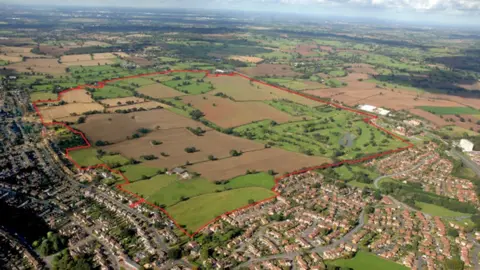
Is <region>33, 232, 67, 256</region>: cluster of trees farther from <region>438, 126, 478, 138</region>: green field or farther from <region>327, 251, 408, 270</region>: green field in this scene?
<region>438, 126, 478, 138</region>: green field

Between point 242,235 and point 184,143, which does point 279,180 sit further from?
point 184,143

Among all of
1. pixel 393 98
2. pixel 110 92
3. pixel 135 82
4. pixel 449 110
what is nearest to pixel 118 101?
pixel 110 92

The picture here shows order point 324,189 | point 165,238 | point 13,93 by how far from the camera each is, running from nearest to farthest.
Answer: point 165,238 < point 324,189 < point 13,93

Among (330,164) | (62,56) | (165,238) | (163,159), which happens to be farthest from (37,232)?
(62,56)

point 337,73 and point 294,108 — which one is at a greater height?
point 337,73

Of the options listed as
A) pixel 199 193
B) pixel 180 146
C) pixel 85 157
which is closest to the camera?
pixel 199 193

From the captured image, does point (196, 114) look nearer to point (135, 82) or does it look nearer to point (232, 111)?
point (232, 111)

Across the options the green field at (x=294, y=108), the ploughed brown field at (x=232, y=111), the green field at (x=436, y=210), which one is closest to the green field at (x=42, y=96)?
the ploughed brown field at (x=232, y=111)
